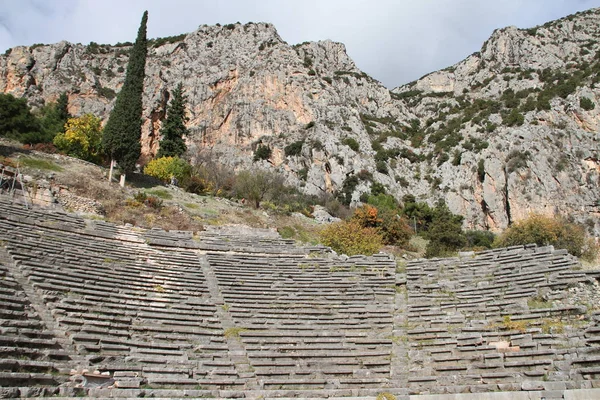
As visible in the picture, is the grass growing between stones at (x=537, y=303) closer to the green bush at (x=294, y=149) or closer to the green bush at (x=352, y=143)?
the green bush at (x=352, y=143)

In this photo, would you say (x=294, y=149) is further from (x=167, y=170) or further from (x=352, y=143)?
(x=167, y=170)

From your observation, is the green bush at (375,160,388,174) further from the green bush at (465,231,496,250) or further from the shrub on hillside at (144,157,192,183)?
the shrub on hillside at (144,157,192,183)

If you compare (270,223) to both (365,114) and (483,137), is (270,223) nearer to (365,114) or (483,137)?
(483,137)

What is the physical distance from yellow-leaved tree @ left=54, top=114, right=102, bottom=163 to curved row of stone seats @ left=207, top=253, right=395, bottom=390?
2202cm

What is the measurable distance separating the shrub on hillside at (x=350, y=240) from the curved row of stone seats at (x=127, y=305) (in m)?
10.2

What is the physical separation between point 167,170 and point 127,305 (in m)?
25.6

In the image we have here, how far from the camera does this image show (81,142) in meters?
38.4

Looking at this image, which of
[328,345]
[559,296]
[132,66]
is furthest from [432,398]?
[132,66]

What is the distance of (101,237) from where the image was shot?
20.5 meters

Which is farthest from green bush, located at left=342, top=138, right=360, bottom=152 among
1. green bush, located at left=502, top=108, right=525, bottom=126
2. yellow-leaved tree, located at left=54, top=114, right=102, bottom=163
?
yellow-leaved tree, located at left=54, top=114, right=102, bottom=163

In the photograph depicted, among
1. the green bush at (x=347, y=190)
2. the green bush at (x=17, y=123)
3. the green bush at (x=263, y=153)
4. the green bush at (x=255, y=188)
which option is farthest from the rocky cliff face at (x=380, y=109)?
the green bush at (x=17, y=123)

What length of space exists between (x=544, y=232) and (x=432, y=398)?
1876cm

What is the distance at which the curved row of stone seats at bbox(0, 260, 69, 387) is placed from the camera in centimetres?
1030

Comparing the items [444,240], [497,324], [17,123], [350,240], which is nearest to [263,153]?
[17,123]
